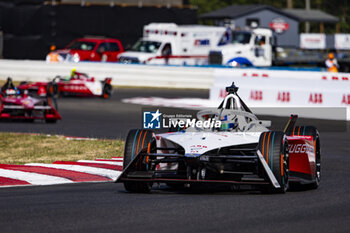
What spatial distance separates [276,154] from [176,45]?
3317 cm

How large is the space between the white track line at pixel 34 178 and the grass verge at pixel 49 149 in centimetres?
174

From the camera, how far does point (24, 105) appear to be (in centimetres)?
2108

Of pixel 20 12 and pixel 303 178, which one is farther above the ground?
pixel 20 12

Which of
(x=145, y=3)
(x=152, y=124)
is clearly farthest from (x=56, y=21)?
(x=152, y=124)

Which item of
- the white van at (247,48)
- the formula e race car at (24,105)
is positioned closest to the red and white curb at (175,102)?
the formula e race car at (24,105)

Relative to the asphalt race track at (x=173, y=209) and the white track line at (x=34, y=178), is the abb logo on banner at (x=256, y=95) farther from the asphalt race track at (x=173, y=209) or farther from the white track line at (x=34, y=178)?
the white track line at (x=34, y=178)

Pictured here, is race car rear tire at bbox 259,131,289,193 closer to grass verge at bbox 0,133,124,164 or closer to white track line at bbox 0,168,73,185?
white track line at bbox 0,168,73,185

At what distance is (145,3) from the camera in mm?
52406

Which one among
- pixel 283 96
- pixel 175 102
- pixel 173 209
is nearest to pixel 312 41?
pixel 175 102

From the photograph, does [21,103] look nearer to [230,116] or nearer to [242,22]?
[230,116]

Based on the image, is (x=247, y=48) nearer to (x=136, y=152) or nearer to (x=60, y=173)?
(x=60, y=173)

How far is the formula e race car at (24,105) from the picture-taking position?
69.2 feet

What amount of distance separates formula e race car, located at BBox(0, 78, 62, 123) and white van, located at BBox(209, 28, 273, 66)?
20314mm

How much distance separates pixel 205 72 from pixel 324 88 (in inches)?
412
